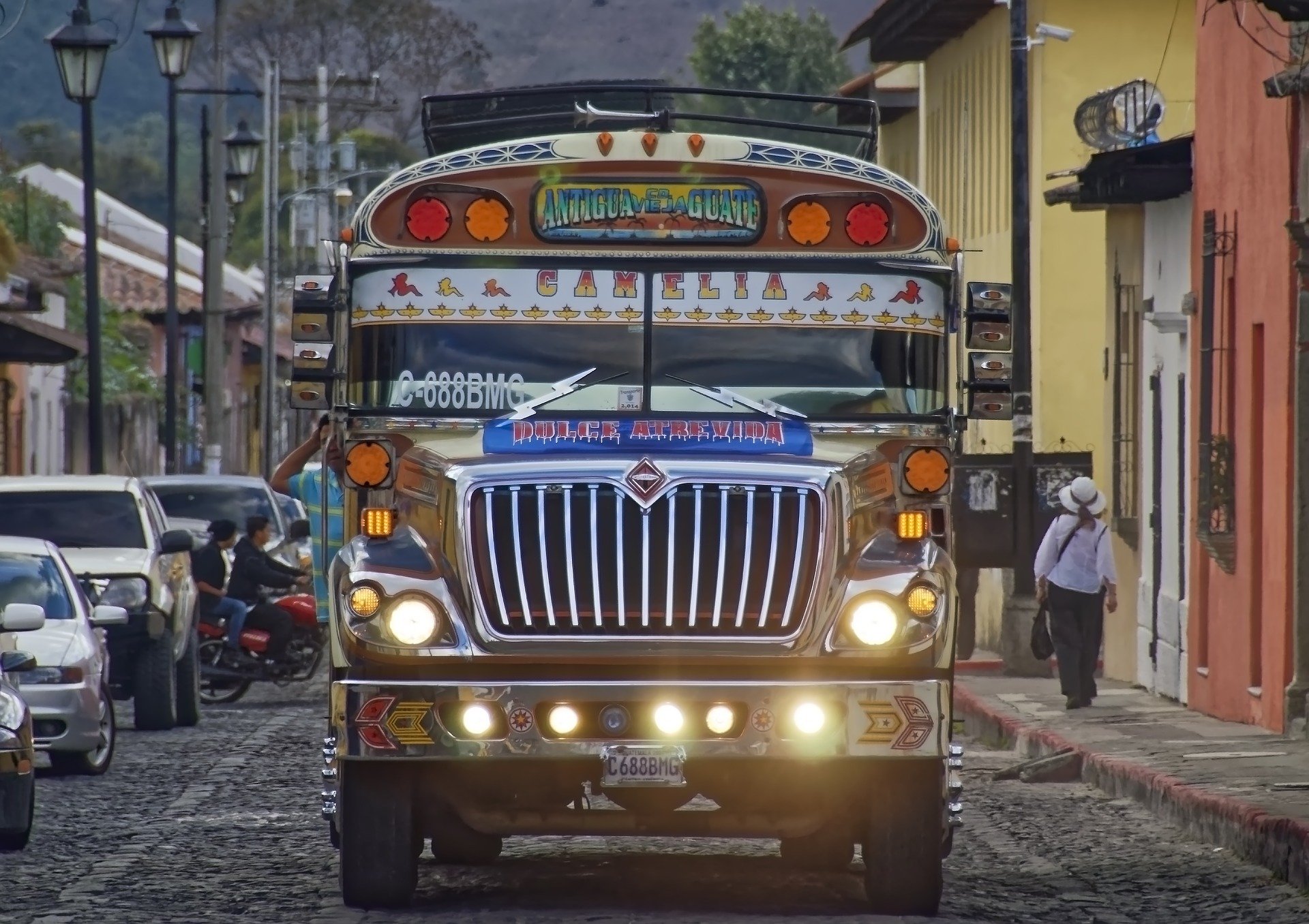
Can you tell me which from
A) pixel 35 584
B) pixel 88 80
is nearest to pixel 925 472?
pixel 35 584

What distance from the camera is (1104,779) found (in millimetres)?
17297

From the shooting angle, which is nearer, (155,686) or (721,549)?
(721,549)

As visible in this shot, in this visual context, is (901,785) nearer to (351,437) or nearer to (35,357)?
(351,437)

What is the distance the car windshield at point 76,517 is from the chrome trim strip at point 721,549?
12.7 meters

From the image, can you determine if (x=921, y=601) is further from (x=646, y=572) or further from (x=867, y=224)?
(x=867, y=224)

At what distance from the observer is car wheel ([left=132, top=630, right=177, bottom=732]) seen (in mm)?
21047

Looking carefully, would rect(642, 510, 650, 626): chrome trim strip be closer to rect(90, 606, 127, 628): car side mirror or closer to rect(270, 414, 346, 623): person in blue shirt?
rect(270, 414, 346, 623): person in blue shirt

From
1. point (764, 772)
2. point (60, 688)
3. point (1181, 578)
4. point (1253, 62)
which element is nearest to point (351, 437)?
point (764, 772)

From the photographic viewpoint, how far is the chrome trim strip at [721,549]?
10.3 metres

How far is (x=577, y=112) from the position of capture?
13.9m

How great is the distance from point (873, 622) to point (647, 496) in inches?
34.3

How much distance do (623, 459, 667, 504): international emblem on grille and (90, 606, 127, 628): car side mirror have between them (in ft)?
29.0

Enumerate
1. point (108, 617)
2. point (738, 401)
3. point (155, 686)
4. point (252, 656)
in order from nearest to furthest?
point (738, 401)
point (108, 617)
point (155, 686)
point (252, 656)

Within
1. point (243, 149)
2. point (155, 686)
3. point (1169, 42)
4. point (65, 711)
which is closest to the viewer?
point (65, 711)
